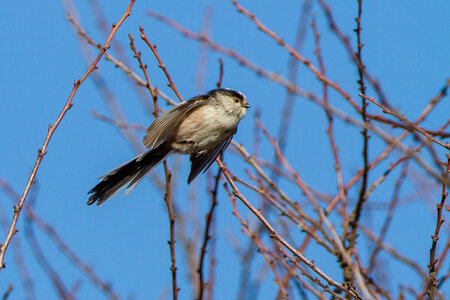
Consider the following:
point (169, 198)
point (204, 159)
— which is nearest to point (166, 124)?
point (204, 159)

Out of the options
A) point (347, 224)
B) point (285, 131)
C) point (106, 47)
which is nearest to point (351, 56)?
point (285, 131)

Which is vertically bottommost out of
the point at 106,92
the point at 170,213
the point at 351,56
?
the point at 170,213

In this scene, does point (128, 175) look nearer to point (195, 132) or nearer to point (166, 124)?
point (166, 124)

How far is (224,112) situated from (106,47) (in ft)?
5.36

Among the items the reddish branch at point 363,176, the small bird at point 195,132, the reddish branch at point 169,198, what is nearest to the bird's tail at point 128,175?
the small bird at point 195,132

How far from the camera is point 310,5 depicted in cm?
362

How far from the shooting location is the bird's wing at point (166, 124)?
141 inches

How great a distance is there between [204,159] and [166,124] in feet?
1.26

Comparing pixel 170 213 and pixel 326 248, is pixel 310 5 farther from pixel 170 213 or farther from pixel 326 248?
pixel 170 213

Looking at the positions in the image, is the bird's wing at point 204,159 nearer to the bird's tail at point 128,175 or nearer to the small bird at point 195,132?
the small bird at point 195,132

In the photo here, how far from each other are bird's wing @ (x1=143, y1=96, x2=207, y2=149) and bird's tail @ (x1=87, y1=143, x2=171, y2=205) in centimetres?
9

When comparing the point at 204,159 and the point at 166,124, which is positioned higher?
the point at 166,124

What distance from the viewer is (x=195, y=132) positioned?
3.78 metres

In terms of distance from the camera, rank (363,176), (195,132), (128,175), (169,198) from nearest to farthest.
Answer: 1. (169,198)
2. (363,176)
3. (128,175)
4. (195,132)
